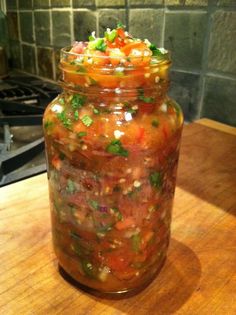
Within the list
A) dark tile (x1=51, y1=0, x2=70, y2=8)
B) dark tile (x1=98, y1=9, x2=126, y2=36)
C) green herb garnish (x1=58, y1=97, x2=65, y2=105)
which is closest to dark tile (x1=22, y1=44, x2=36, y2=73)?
dark tile (x1=51, y1=0, x2=70, y2=8)

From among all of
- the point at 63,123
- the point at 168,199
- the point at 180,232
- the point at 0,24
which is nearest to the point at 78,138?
the point at 63,123

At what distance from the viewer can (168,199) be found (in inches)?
15.5

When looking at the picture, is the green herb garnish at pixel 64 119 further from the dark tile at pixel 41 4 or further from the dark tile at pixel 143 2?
the dark tile at pixel 41 4

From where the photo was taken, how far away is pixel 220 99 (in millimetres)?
932

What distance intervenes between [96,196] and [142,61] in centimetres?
14

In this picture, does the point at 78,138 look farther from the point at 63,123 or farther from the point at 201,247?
the point at 201,247

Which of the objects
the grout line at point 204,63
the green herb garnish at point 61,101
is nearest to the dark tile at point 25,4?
the grout line at point 204,63

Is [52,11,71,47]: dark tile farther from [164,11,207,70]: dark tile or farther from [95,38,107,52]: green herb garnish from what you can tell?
[95,38,107,52]: green herb garnish

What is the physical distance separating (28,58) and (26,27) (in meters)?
0.14

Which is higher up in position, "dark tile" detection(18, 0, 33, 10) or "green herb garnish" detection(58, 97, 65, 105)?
"dark tile" detection(18, 0, 33, 10)

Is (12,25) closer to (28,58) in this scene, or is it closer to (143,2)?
(28,58)

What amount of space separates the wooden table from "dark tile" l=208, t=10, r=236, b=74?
0.34m

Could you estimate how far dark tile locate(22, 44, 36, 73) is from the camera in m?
1.61

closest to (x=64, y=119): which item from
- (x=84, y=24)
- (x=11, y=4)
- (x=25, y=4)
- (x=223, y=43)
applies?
(x=223, y=43)
